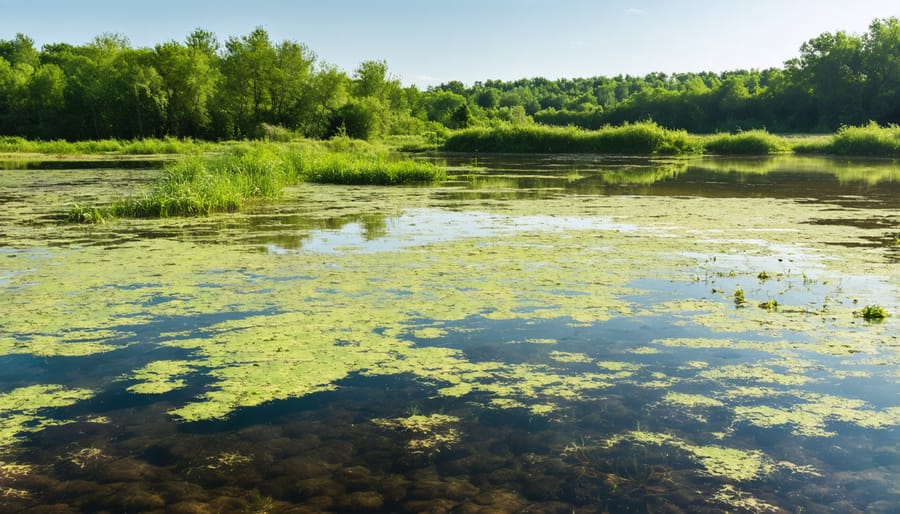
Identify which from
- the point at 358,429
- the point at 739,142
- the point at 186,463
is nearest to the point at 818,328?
the point at 358,429

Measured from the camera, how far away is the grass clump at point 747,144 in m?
39.7

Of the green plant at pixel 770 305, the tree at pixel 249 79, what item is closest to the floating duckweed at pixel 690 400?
the green plant at pixel 770 305

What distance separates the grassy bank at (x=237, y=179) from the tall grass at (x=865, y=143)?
1092 inches

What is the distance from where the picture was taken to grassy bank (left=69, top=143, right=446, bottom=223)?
39.9 feet

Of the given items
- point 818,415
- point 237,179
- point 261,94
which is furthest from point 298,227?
point 261,94

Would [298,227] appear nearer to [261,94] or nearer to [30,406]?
[30,406]

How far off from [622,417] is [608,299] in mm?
2551

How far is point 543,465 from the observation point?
3.25 m

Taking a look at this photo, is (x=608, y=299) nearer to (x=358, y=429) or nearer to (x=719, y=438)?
(x=719, y=438)

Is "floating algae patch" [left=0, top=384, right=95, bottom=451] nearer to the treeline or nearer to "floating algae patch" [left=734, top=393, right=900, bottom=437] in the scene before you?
"floating algae patch" [left=734, top=393, right=900, bottom=437]

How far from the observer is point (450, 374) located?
4422 millimetres

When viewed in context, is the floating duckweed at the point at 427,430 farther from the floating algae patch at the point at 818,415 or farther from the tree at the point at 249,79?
the tree at the point at 249,79

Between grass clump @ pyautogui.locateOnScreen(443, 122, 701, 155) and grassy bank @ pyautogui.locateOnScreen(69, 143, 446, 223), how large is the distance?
2362cm

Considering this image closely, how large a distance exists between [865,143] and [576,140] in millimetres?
16024
